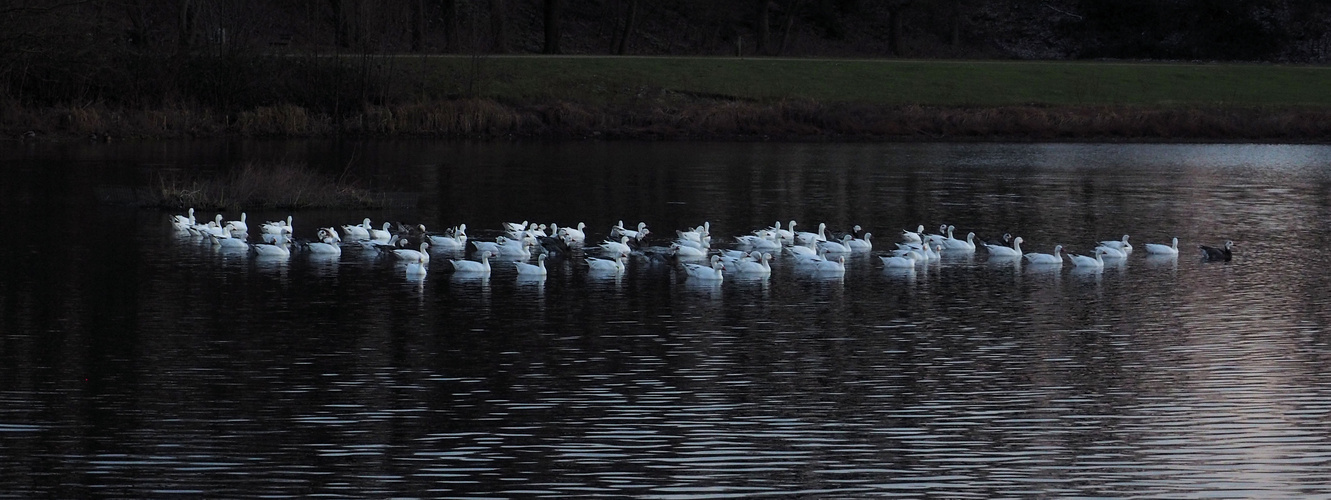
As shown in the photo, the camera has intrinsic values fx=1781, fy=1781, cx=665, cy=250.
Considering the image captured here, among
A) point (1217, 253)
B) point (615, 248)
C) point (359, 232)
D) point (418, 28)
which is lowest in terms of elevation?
point (1217, 253)

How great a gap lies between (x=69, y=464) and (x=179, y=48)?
51788 mm

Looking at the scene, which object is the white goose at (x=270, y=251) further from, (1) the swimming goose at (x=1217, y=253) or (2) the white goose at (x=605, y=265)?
(1) the swimming goose at (x=1217, y=253)

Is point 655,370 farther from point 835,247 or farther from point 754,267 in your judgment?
point 835,247

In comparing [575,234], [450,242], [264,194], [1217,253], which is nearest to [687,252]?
[575,234]

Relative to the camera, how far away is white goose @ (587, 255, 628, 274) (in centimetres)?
3005

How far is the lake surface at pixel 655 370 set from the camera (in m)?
15.5

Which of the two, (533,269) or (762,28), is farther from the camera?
(762,28)

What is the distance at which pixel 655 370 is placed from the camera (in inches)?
800

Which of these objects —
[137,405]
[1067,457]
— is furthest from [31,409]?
[1067,457]

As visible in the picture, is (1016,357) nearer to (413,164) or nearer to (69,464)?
(69,464)

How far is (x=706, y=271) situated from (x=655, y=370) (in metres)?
8.81

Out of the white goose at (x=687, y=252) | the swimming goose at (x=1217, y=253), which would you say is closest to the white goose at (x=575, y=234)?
the white goose at (x=687, y=252)

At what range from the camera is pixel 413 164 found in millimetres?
53812

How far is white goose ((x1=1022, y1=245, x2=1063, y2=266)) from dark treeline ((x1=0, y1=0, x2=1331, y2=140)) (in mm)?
35904
